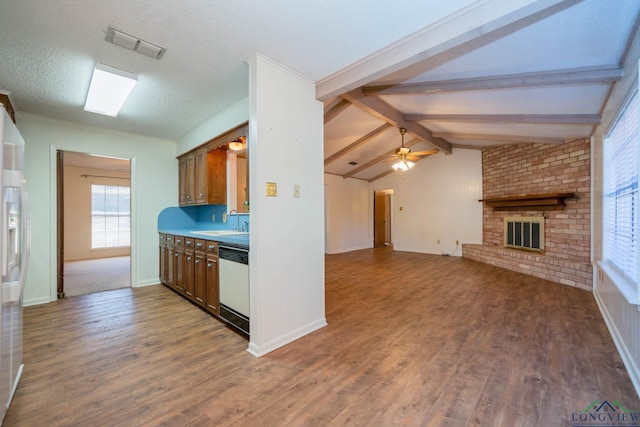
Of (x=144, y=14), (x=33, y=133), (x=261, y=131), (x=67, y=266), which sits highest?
(x=144, y=14)

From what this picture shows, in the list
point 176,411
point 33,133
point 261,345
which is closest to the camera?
point 176,411

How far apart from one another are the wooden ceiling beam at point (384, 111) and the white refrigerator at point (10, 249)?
3093mm

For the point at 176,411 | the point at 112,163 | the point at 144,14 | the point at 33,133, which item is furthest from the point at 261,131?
the point at 112,163

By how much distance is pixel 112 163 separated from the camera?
6.84 meters

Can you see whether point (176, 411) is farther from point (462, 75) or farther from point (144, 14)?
point (462, 75)

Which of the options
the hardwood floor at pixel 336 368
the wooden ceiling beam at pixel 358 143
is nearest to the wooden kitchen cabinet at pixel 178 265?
the hardwood floor at pixel 336 368

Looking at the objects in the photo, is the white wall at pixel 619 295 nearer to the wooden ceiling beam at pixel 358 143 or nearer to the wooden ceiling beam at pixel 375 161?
the wooden ceiling beam at pixel 358 143

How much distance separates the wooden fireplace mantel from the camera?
4758 millimetres

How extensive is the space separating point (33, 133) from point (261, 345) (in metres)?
4.26

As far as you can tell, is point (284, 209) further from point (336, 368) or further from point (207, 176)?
point (207, 176)

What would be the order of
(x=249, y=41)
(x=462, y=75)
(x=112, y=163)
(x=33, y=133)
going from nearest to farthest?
(x=249, y=41)
(x=462, y=75)
(x=33, y=133)
(x=112, y=163)

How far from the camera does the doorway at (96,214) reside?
6492 mm

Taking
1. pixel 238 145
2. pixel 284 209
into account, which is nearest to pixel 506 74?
pixel 284 209

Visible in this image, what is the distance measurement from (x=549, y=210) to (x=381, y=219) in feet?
17.7
